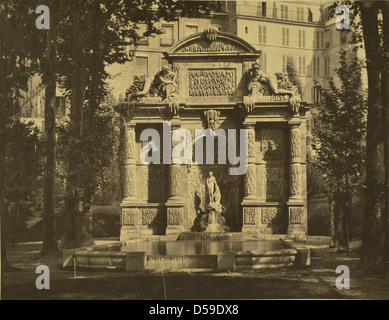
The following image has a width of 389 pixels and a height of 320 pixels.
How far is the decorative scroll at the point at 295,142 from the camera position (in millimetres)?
19828

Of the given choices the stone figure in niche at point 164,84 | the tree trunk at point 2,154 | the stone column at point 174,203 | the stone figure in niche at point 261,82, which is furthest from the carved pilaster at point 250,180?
the tree trunk at point 2,154

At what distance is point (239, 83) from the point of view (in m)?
20.4

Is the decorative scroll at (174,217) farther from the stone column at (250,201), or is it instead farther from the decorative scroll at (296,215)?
the decorative scroll at (296,215)

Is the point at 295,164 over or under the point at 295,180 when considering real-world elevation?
over

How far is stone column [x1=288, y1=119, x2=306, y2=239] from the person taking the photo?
19531mm

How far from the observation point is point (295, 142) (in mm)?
19828

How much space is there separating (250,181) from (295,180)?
125 centimetres

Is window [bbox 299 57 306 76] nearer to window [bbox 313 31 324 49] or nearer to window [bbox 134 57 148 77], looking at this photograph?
window [bbox 313 31 324 49]

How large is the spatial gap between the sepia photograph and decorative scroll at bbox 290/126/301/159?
49 mm

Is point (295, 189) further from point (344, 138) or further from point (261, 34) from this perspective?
point (261, 34)

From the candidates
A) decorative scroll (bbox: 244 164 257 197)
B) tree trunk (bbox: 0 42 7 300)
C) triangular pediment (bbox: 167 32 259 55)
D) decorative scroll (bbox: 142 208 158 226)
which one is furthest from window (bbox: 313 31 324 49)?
tree trunk (bbox: 0 42 7 300)

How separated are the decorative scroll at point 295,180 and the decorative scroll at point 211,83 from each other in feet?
9.35

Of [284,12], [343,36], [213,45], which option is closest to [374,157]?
[343,36]

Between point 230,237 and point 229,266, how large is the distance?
4.80 m
